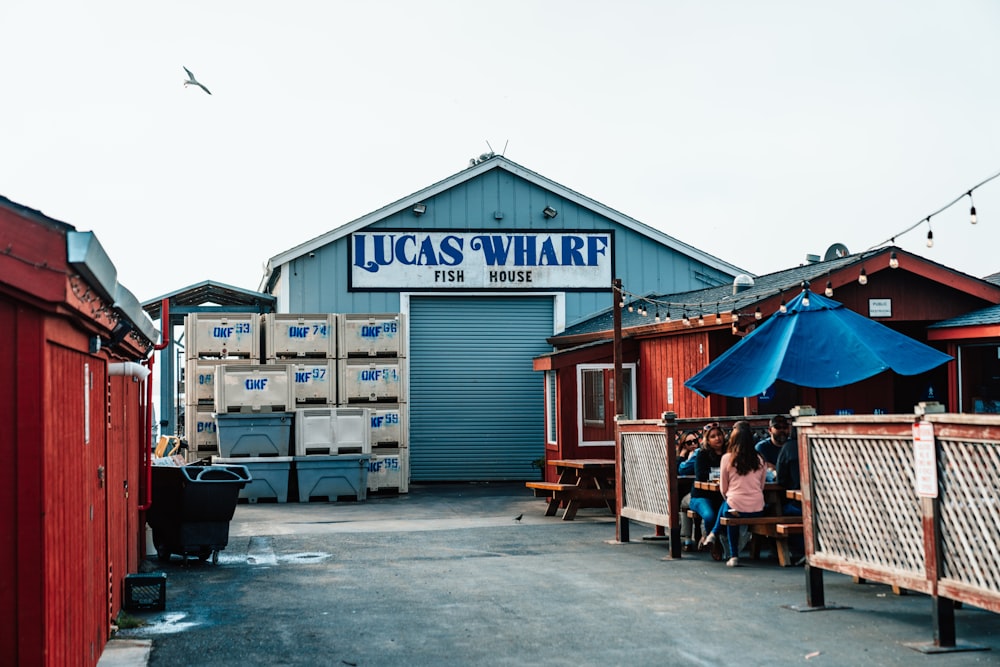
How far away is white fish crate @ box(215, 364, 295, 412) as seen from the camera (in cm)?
2072

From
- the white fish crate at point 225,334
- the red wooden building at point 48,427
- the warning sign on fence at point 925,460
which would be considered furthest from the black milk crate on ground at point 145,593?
the white fish crate at point 225,334

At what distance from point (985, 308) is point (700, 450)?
758 cm

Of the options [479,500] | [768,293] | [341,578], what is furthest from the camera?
[479,500]

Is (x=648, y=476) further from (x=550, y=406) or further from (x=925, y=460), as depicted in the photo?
(x=550, y=406)

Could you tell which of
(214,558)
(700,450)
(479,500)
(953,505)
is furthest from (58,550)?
(479,500)

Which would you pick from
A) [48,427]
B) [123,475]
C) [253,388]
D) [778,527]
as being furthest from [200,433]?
[48,427]

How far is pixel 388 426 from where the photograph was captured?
2195 cm

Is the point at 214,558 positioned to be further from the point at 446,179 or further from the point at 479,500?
the point at 446,179

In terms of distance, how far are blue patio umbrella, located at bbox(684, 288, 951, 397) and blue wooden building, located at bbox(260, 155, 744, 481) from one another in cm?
1079

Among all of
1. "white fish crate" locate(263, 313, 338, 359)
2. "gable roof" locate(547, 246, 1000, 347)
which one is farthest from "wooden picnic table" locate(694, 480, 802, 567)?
"white fish crate" locate(263, 313, 338, 359)

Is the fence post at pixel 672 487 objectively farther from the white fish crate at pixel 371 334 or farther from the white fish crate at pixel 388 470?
the white fish crate at pixel 371 334

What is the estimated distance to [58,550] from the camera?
5430 mm

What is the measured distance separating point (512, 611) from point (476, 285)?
15.9 metres

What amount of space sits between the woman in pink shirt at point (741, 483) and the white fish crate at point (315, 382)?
37.0 ft
